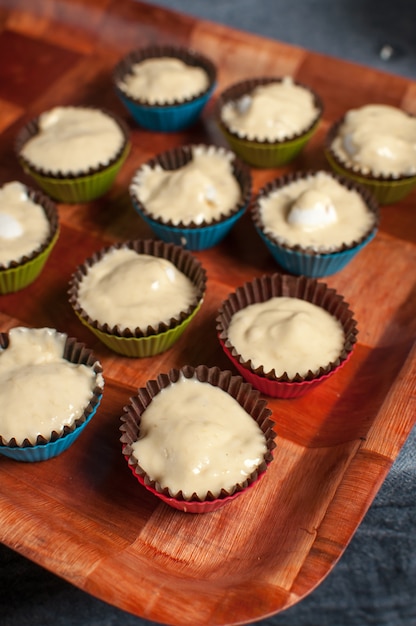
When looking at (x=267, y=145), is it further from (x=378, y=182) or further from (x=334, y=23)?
(x=334, y=23)

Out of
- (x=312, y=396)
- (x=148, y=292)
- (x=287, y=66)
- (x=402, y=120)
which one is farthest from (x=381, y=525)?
(x=287, y=66)

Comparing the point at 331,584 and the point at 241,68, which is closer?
the point at 331,584

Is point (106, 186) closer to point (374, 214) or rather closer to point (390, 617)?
point (374, 214)

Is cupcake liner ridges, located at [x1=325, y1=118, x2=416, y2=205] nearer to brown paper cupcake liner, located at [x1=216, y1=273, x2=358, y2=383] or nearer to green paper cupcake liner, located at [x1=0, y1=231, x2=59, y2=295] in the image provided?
brown paper cupcake liner, located at [x1=216, y1=273, x2=358, y2=383]

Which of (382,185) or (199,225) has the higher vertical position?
(382,185)

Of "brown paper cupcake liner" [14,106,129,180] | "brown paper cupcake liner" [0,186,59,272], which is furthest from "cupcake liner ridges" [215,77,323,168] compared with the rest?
"brown paper cupcake liner" [0,186,59,272]

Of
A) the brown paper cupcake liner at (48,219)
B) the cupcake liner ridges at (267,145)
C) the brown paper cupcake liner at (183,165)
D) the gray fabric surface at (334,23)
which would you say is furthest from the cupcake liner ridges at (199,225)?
the gray fabric surface at (334,23)

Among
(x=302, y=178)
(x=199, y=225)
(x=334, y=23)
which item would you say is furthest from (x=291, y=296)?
(x=334, y=23)
